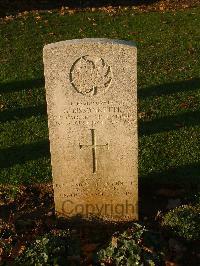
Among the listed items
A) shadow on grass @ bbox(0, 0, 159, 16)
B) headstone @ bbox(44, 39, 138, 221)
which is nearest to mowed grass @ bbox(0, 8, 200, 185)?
headstone @ bbox(44, 39, 138, 221)

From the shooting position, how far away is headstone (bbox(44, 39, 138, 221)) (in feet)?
15.9

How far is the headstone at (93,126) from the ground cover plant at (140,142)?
1.16 ft

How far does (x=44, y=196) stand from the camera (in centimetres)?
626

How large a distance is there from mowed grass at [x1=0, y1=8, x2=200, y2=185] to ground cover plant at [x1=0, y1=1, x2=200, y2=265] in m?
0.01

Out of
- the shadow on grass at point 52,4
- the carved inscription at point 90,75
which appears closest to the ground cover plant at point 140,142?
the carved inscription at point 90,75

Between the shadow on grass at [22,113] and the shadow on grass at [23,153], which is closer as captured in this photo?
the shadow on grass at [23,153]

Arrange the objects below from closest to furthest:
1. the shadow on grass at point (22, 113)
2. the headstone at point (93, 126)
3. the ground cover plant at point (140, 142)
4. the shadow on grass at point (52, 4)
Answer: the headstone at point (93, 126)
the ground cover plant at point (140, 142)
the shadow on grass at point (22, 113)
the shadow on grass at point (52, 4)

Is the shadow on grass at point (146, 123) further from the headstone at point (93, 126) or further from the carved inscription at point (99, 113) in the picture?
the carved inscription at point (99, 113)

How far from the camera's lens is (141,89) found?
9.18 m

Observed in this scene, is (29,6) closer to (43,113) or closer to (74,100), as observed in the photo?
(43,113)

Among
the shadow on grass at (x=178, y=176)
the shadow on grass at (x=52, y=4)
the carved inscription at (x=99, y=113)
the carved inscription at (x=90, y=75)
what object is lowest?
the shadow on grass at (x=178, y=176)

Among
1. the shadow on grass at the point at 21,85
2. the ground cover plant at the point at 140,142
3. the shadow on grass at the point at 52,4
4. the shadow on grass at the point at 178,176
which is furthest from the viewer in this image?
the shadow on grass at the point at 52,4

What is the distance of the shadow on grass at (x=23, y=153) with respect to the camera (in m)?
7.11

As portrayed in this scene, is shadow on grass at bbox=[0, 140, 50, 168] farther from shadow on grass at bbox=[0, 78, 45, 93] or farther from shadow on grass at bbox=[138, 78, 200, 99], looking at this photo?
shadow on grass at bbox=[138, 78, 200, 99]
